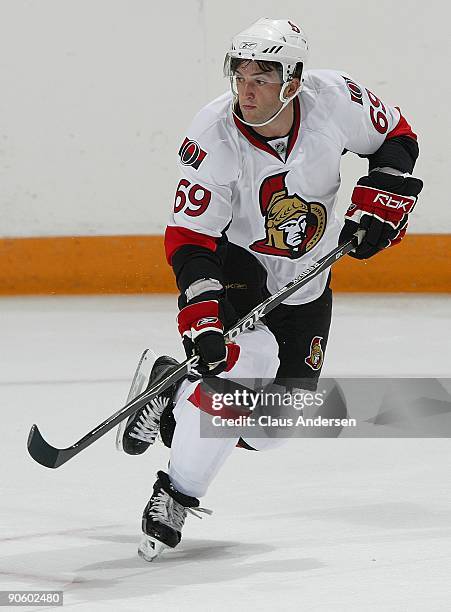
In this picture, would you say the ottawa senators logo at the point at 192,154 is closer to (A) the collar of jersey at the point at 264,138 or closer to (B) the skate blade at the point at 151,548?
(A) the collar of jersey at the point at 264,138

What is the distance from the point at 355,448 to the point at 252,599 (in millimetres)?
1221

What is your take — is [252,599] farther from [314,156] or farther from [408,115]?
[408,115]

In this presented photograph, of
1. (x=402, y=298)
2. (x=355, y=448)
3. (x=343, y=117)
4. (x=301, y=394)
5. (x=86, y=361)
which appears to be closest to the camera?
(x=343, y=117)

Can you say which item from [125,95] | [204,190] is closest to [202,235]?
[204,190]

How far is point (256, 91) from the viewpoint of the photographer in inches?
108

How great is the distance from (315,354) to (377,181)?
0.43 metres

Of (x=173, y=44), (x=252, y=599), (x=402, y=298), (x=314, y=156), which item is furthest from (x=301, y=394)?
(x=173, y=44)

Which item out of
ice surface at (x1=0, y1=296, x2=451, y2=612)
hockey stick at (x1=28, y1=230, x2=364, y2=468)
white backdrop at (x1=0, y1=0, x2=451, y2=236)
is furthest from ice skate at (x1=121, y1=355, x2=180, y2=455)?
white backdrop at (x1=0, y1=0, x2=451, y2=236)

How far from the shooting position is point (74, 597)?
2.40 meters

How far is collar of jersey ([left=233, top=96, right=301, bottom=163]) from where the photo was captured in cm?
279

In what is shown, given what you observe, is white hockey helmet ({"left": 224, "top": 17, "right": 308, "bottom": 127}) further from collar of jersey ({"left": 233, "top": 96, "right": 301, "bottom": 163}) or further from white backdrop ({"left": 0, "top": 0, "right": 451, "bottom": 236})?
white backdrop ({"left": 0, "top": 0, "right": 451, "bottom": 236})

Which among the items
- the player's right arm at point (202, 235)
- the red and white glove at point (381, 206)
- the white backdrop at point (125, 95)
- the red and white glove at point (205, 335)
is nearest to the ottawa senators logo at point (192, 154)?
the player's right arm at point (202, 235)

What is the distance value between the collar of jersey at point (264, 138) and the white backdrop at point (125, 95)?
8.94 feet

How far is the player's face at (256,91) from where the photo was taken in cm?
273
